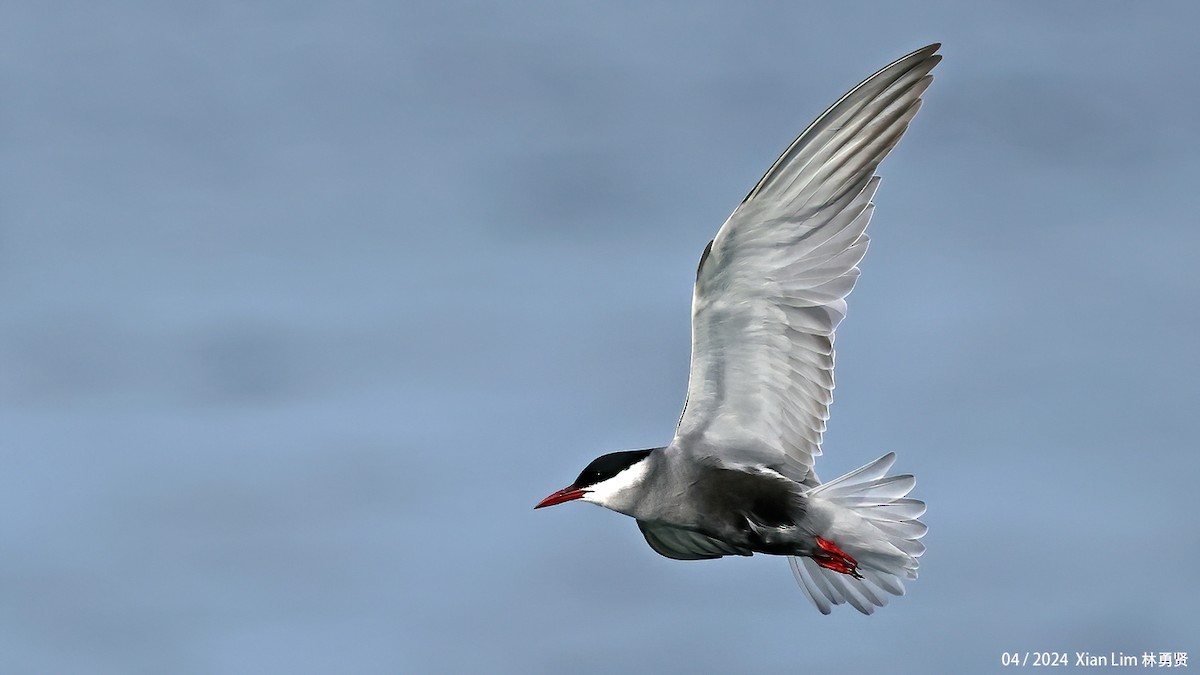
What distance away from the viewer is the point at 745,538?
14.0m

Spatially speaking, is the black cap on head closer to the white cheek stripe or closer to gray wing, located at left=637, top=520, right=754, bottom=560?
the white cheek stripe

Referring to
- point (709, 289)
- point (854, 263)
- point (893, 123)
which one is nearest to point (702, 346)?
point (709, 289)

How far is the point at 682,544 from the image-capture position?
576 inches

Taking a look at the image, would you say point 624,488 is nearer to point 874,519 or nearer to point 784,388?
point 784,388

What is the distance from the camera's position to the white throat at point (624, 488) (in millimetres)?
13938

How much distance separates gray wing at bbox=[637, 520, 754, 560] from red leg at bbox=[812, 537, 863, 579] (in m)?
0.61

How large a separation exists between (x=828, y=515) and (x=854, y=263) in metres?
2.12

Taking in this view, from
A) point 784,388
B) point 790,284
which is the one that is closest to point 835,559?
point 784,388

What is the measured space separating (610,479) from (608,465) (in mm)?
118

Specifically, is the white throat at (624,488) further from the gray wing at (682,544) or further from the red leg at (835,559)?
the red leg at (835,559)

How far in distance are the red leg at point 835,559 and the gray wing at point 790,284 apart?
641mm

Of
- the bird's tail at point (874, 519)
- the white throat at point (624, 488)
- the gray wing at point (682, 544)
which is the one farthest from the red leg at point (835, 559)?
the white throat at point (624, 488)

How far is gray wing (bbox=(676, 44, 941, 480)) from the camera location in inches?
526

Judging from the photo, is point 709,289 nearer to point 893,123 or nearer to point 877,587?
point 893,123
